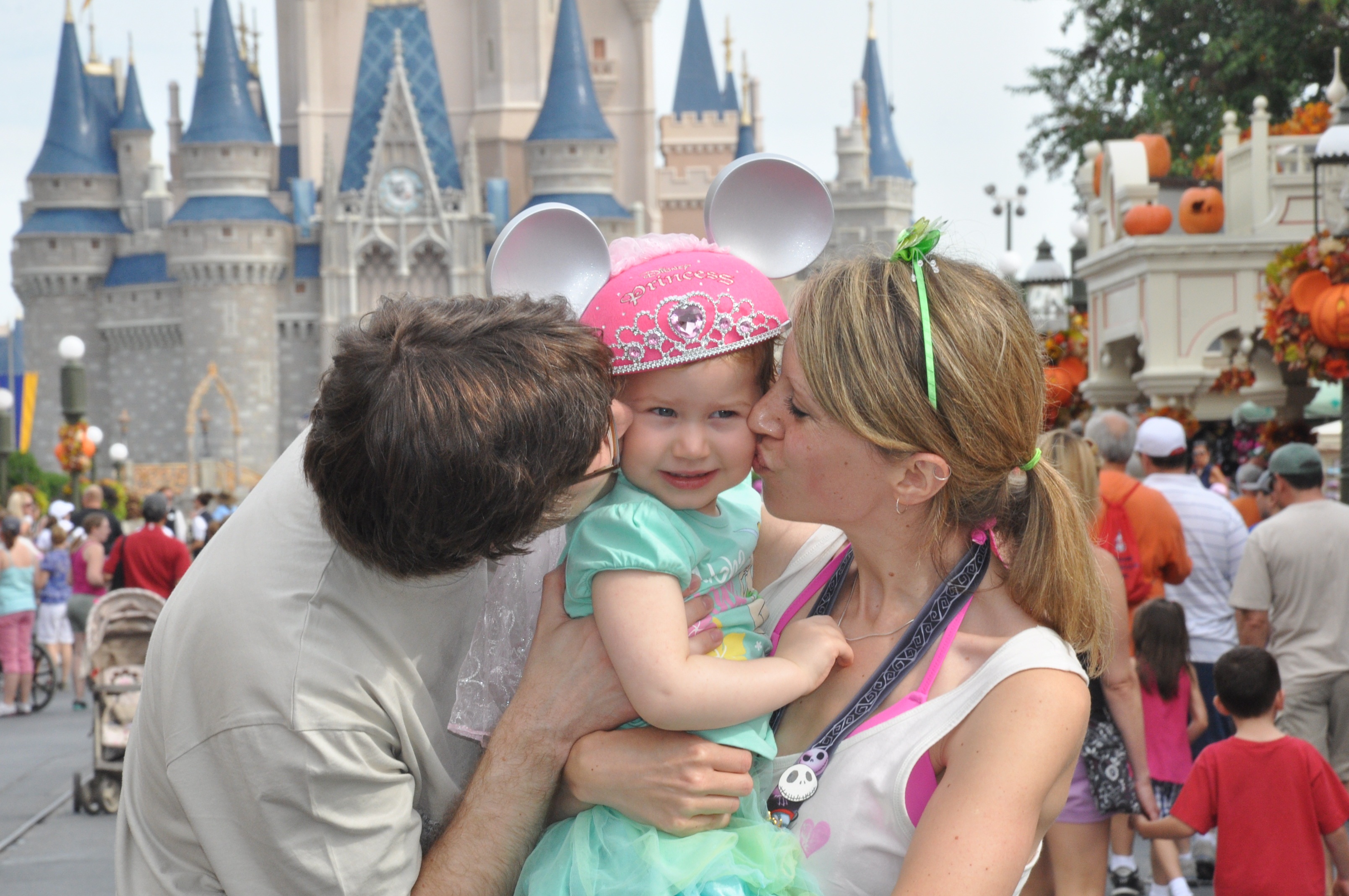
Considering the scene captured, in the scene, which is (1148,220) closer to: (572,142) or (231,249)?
(572,142)

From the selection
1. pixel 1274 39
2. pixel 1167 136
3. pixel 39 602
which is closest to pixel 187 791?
pixel 39 602

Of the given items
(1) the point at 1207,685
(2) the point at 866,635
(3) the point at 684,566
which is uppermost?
(3) the point at 684,566

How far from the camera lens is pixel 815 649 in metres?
1.77

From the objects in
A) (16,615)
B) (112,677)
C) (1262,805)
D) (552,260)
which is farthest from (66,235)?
(552,260)

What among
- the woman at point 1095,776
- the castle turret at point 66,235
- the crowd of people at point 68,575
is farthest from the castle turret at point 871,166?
the woman at point 1095,776

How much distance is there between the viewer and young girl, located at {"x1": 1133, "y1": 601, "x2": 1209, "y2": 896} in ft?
15.0

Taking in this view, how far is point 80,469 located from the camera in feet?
51.1

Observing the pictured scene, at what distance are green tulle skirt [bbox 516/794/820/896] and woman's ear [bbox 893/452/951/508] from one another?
0.41 m

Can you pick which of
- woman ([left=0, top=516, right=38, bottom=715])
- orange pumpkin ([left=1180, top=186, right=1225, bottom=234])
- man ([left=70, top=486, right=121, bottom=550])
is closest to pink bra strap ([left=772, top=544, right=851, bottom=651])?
woman ([left=0, top=516, right=38, bottom=715])

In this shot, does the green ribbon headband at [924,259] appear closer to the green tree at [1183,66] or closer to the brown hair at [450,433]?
the brown hair at [450,433]

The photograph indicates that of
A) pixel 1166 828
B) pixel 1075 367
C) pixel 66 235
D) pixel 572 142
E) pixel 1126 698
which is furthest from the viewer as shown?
pixel 572 142

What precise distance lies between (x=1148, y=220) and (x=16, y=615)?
26.1ft

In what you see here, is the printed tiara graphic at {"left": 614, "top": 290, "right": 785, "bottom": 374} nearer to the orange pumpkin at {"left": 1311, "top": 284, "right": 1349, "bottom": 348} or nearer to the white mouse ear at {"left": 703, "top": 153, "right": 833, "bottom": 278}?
the white mouse ear at {"left": 703, "top": 153, "right": 833, "bottom": 278}

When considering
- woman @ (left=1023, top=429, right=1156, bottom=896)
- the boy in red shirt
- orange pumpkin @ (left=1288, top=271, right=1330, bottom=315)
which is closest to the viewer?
the boy in red shirt
